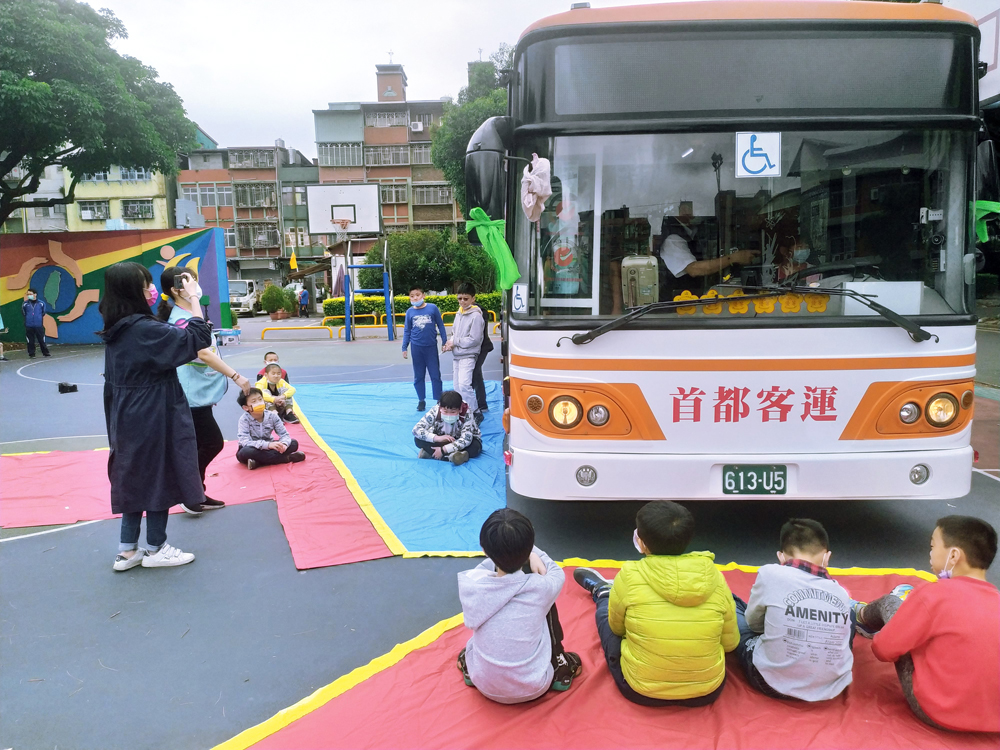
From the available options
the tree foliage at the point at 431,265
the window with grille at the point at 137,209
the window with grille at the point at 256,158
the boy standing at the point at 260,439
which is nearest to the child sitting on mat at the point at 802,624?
the boy standing at the point at 260,439

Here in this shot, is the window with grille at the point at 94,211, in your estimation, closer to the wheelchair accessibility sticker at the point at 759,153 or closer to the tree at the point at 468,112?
the tree at the point at 468,112

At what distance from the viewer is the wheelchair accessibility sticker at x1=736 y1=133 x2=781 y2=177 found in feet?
11.9

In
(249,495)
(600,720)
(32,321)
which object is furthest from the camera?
(32,321)

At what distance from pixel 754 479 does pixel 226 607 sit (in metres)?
2.92

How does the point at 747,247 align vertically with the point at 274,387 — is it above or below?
above

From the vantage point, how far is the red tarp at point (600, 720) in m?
2.52

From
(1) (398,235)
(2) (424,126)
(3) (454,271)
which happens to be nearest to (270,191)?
(2) (424,126)

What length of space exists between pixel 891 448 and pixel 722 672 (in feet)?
5.88

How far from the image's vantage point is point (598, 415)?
3.76m

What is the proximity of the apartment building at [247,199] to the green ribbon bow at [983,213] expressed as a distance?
49.5m

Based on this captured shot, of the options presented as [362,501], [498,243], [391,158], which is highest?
[391,158]

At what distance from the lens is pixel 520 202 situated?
13.0 ft

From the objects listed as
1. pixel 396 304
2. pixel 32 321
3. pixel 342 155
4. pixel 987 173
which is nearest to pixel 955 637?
pixel 987 173

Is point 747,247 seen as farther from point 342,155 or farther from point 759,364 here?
point 342,155
